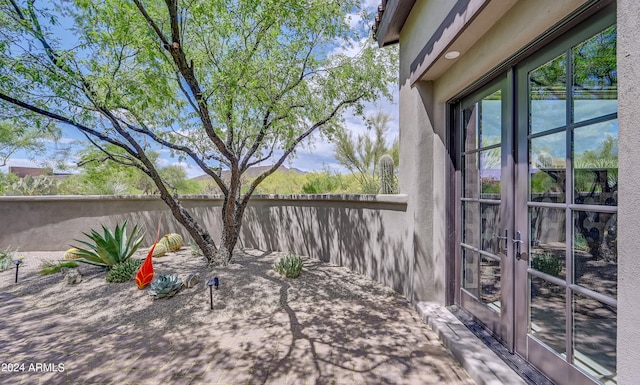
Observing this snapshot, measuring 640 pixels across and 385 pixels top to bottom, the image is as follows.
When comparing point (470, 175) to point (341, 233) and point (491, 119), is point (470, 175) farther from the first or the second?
point (341, 233)

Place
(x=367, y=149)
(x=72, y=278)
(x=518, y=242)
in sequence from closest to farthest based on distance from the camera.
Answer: (x=518, y=242), (x=72, y=278), (x=367, y=149)

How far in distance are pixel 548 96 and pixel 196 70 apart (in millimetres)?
5197

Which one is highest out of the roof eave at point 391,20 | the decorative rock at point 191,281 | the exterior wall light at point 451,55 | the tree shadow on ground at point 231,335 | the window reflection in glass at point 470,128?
the roof eave at point 391,20

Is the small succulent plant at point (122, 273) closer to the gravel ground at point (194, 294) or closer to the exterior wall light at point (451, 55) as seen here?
the gravel ground at point (194, 294)

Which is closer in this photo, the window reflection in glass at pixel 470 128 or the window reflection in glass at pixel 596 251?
the window reflection in glass at pixel 596 251

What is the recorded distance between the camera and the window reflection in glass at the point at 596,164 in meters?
1.69

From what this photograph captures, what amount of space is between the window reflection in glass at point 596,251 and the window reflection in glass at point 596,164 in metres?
0.11

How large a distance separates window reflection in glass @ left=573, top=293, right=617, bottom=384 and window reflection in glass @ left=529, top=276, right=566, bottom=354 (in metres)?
0.10

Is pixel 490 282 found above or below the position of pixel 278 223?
below

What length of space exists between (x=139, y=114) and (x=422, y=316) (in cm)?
570

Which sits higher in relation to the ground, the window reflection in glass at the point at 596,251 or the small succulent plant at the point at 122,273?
the window reflection in glass at the point at 596,251

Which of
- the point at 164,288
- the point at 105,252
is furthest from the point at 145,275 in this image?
the point at 105,252

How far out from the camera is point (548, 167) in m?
2.14

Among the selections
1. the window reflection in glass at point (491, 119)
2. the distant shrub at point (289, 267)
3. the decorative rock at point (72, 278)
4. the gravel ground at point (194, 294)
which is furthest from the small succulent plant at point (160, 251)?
the window reflection in glass at point (491, 119)
